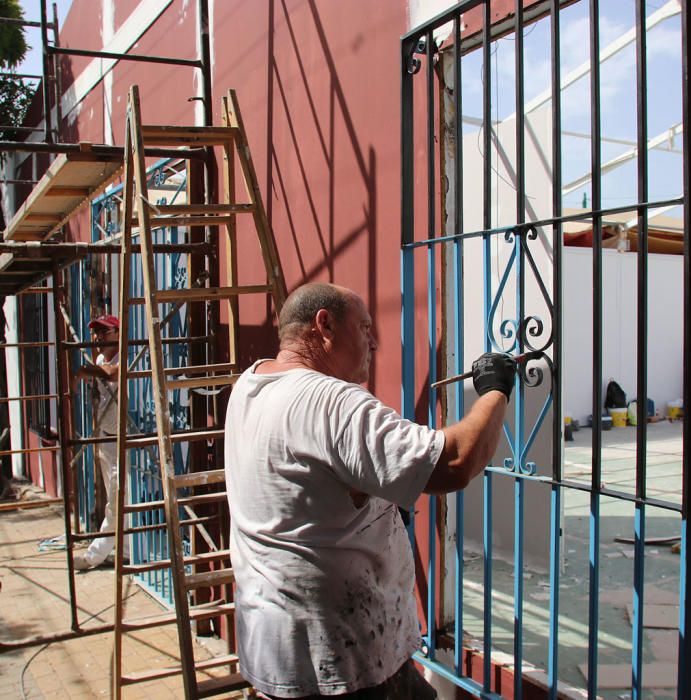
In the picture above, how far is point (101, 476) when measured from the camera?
7219mm

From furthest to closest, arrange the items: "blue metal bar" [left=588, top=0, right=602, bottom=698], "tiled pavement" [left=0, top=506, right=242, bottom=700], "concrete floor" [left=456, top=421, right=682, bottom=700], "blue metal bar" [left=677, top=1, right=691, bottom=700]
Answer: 1. "tiled pavement" [left=0, top=506, right=242, bottom=700]
2. "concrete floor" [left=456, top=421, right=682, bottom=700]
3. "blue metal bar" [left=588, top=0, right=602, bottom=698]
4. "blue metal bar" [left=677, top=1, right=691, bottom=700]

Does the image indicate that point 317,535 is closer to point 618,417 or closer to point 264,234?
point 264,234

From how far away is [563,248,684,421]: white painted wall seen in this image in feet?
41.2

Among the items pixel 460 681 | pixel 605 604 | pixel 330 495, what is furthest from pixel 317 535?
pixel 605 604

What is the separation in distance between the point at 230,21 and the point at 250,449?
3.91 m

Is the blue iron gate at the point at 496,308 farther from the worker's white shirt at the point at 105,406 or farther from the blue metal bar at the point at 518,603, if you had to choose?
the worker's white shirt at the point at 105,406

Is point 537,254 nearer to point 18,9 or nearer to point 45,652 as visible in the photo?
point 45,652

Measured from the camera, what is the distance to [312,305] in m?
2.19

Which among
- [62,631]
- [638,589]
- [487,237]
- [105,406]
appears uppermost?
[487,237]

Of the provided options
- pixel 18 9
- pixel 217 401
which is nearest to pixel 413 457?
pixel 217 401

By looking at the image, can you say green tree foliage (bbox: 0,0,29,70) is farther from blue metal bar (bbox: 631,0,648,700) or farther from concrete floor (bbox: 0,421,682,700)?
blue metal bar (bbox: 631,0,648,700)

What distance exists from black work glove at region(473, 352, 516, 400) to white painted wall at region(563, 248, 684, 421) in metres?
9.88

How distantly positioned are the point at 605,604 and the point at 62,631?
3534 mm

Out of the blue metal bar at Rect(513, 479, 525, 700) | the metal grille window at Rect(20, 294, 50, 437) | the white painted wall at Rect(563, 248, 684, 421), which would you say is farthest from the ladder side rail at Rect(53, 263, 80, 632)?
Answer: the white painted wall at Rect(563, 248, 684, 421)
